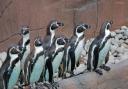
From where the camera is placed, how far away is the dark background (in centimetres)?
732

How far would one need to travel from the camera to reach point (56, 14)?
25.4ft

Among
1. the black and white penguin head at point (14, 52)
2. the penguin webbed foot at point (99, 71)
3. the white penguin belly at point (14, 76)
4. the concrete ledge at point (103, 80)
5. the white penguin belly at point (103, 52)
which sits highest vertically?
the black and white penguin head at point (14, 52)

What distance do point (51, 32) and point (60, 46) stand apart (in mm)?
262

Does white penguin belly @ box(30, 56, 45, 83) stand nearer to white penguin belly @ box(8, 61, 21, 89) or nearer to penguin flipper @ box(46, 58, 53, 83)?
penguin flipper @ box(46, 58, 53, 83)

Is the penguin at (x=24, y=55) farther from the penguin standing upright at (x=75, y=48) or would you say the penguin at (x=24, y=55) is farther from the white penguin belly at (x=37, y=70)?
the penguin standing upright at (x=75, y=48)

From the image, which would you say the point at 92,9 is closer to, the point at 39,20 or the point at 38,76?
the point at 39,20

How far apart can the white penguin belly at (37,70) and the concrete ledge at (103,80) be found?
21 centimetres

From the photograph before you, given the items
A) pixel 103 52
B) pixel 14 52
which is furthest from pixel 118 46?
pixel 14 52

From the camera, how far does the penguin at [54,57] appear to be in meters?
5.86

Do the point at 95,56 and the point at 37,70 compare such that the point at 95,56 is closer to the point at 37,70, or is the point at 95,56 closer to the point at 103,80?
the point at 103,80

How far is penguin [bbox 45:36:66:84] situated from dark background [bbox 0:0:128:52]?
57.5 inches

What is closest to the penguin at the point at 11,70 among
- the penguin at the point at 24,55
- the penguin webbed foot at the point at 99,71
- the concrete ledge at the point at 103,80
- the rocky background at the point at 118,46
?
the penguin at the point at 24,55

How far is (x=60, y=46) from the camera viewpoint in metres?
5.94

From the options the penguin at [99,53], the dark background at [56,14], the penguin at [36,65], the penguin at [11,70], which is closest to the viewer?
the penguin at [11,70]
